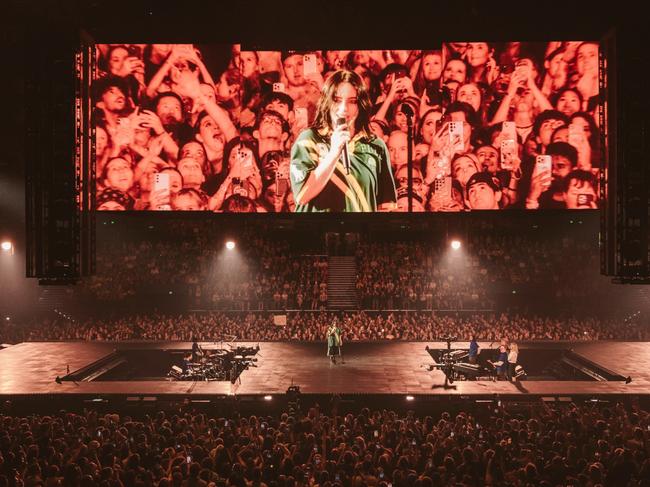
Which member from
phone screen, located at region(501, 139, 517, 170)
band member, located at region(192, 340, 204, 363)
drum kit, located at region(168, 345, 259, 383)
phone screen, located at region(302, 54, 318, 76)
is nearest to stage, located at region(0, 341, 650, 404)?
drum kit, located at region(168, 345, 259, 383)

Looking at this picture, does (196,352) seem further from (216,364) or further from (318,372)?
(318,372)

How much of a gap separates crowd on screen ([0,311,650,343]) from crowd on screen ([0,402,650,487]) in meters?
11.5

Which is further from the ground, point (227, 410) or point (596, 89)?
point (596, 89)

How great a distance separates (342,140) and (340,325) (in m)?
6.32

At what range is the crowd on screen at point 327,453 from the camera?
7004 mm

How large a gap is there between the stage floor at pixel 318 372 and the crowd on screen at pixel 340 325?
912 millimetres

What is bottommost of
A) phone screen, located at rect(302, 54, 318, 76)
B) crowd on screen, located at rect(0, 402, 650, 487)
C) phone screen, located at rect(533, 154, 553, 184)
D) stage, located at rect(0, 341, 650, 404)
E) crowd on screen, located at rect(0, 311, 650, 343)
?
stage, located at rect(0, 341, 650, 404)

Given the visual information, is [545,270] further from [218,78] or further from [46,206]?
[46,206]

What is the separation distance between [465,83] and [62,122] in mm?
13300

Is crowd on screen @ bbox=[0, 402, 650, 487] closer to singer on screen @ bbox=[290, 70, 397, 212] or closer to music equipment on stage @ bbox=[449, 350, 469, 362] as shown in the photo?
music equipment on stage @ bbox=[449, 350, 469, 362]

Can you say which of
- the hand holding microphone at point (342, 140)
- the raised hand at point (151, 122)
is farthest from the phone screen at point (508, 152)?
the raised hand at point (151, 122)

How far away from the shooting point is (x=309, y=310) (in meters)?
24.2

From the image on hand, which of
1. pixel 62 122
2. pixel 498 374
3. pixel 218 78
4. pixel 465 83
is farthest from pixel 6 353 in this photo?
pixel 465 83

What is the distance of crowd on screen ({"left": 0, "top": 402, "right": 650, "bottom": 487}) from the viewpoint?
23.0 feet
